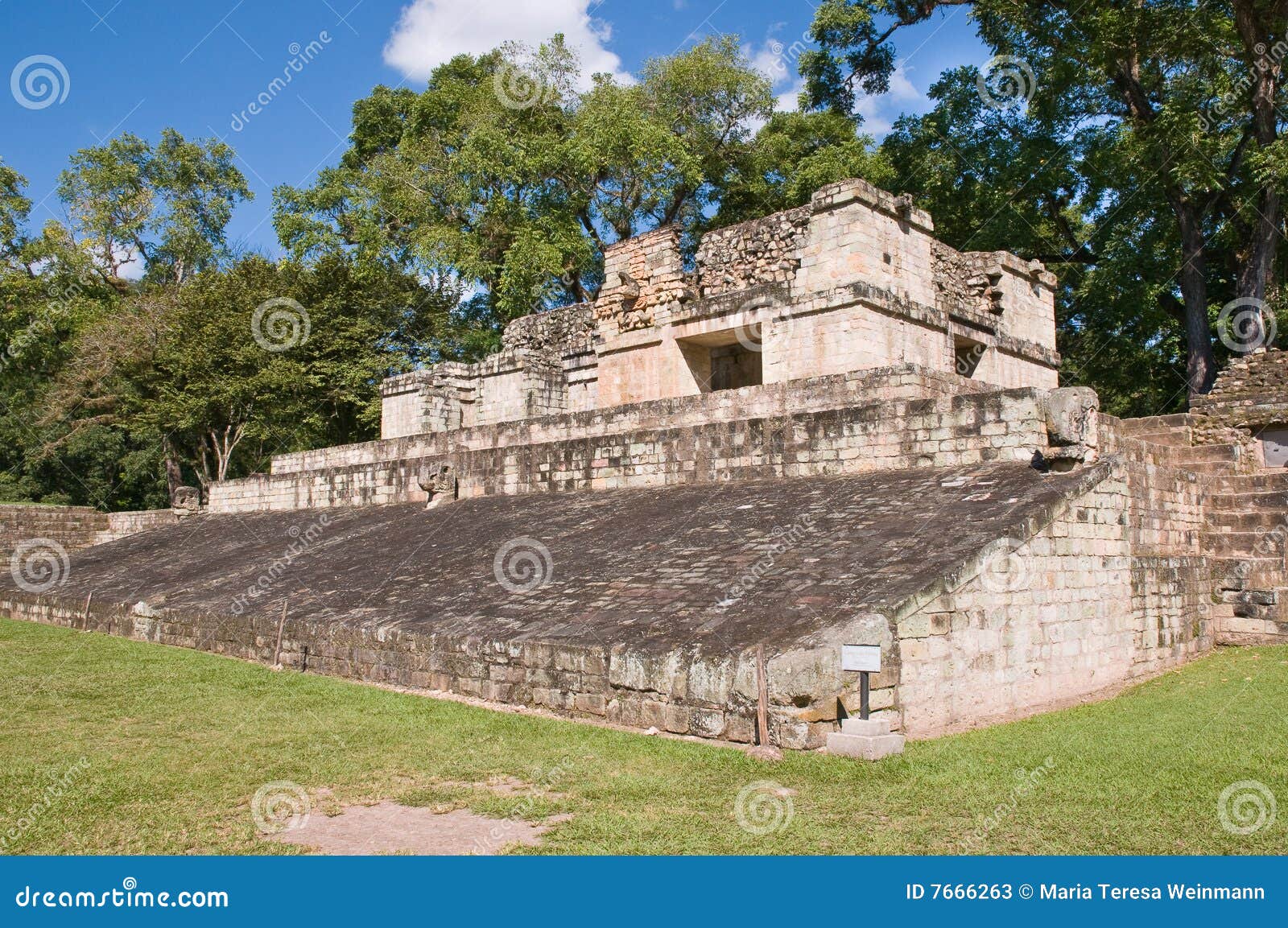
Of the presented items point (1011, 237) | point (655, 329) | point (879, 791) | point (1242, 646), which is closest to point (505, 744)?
point (879, 791)

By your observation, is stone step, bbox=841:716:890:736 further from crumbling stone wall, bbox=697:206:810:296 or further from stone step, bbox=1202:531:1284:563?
crumbling stone wall, bbox=697:206:810:296

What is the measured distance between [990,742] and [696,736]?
6.65ft

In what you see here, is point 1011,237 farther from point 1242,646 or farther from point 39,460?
point 39,460
